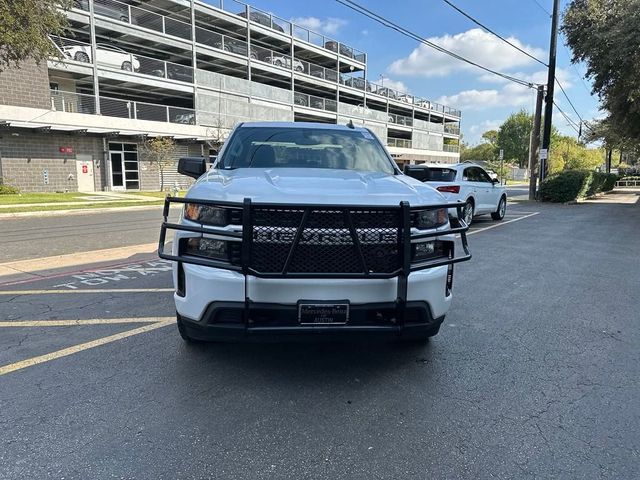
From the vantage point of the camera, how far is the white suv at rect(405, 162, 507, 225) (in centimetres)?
1154

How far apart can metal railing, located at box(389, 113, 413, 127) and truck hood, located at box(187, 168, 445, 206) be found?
50792 mm

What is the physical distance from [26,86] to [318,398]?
2579cm

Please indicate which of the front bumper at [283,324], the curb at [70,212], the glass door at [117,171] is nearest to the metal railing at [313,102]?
the glass door at [117,171]

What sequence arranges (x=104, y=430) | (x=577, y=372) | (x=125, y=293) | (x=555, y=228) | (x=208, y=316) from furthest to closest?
(x=555, y=228), (x=125, y=293), (x=577, y=372), (x=208, y=316), (x=104, y=430)

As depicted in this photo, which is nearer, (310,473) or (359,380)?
(310,473)

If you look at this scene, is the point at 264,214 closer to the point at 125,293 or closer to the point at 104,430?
the point at 104,430

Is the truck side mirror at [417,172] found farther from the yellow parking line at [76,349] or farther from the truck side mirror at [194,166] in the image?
the yellow parking line at [76,349]

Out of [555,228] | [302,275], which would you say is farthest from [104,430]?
[555,228]

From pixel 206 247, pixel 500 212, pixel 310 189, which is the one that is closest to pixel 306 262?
pixel 310 189

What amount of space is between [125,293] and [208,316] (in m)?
3.06

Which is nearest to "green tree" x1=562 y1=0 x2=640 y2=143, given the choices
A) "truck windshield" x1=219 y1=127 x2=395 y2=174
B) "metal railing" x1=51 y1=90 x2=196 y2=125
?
"truck windshield" x1=219 y1=127 x2=395 y2=174

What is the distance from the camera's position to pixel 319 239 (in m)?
2.86

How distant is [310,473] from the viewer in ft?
7.68

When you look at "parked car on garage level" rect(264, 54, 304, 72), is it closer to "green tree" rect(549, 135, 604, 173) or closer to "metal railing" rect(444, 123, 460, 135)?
"metal railing" rect(444, 123, 460, 135)
